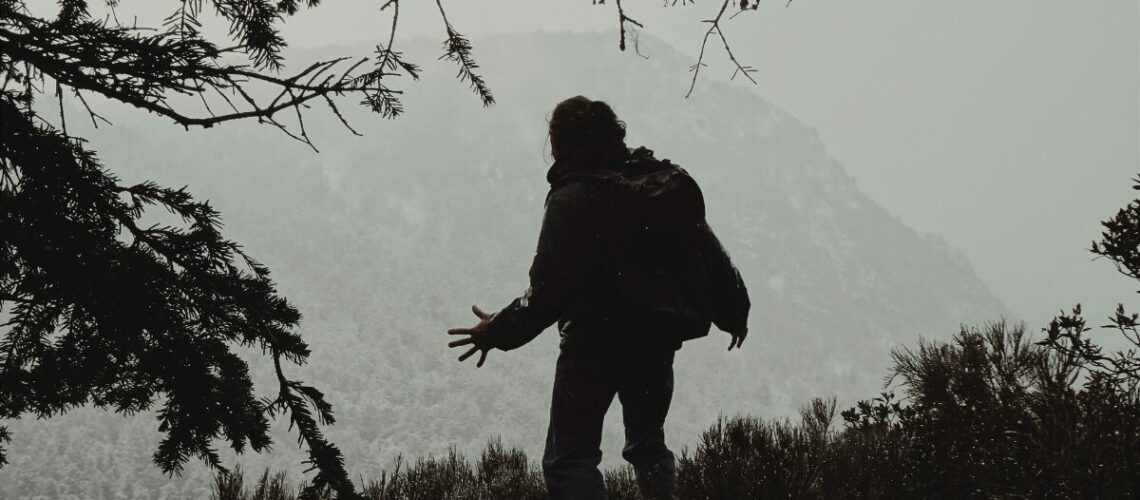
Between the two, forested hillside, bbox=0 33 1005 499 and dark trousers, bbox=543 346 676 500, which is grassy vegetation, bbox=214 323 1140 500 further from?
forested hillside, bbox=0 33 1005 499

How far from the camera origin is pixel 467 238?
266 ft

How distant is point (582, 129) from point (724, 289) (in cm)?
79

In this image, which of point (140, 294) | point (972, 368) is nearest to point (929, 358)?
point (972, 368)

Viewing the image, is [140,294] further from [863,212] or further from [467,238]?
[863,212]

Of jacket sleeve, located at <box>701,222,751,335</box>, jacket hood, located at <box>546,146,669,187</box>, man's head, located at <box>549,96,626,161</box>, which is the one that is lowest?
jacket sleeve, located at <box>701,222,751,335</box>

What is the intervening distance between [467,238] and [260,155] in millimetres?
29738

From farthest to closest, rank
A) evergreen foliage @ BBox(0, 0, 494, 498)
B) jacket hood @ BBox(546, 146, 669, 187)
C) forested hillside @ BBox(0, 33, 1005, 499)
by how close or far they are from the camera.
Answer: forested hillside @ BBox(0, 33, 1005, 499), jacket hood @ BBox(546, 146, 669, 187), evergreen foliage @ BBox(0, 0, 494, 498)

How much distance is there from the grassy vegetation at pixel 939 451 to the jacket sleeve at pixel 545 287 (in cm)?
102

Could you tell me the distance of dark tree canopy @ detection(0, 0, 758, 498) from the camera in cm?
126

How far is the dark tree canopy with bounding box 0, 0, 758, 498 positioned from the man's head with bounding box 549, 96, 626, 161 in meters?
0.35

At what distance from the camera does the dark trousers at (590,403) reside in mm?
1885

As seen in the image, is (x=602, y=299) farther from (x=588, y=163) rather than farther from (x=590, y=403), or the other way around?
(x=588, y=163)

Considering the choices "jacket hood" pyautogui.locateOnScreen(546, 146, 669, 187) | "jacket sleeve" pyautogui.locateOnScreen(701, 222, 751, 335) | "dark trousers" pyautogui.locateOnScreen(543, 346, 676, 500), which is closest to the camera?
"dark trousers" pyautogui.locateOnScreen(543, 346, 676, 500)

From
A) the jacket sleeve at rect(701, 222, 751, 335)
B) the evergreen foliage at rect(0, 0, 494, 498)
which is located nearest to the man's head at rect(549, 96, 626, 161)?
the jacket sleeve at rect(701, 222, 751, 335)
